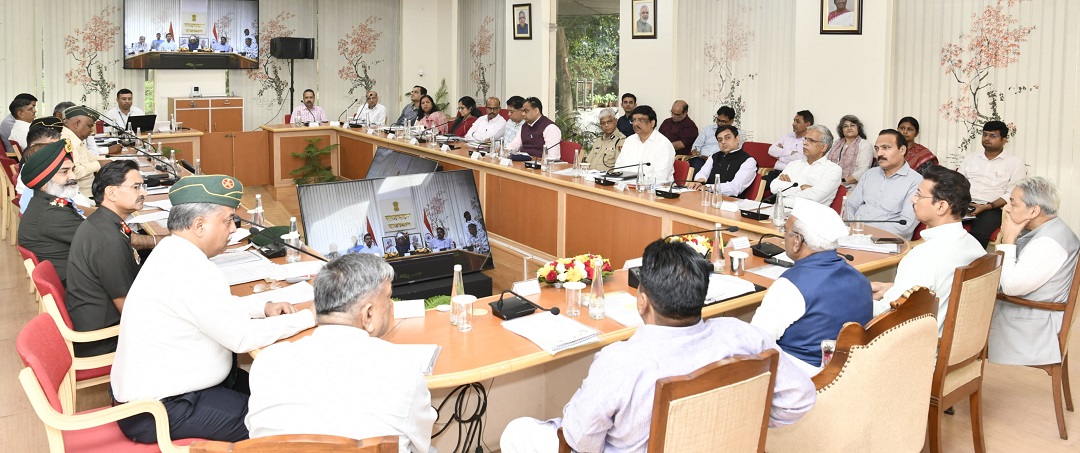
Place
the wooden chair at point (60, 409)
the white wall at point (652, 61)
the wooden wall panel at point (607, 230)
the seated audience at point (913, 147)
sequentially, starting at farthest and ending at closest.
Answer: the white wall at point (652, 61) → the seated audience at point (913, 147) → the wooden wall panel at point (607, 230) → the wooden chair at point (60, 409)

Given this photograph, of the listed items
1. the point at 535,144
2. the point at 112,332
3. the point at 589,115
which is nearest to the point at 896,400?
the point at 112,332

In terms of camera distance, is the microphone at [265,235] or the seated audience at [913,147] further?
the seated audience at [913,147]

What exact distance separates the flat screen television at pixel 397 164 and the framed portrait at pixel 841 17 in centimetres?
376

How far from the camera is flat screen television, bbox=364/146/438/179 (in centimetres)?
774

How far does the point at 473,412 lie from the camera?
Result: 10.3ft

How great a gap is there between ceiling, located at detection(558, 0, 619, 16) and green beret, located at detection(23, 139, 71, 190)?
7.70m

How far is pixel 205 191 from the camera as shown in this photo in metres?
2.76

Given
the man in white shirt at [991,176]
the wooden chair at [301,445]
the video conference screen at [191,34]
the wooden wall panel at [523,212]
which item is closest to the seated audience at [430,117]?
the video conference screen at [191,34]

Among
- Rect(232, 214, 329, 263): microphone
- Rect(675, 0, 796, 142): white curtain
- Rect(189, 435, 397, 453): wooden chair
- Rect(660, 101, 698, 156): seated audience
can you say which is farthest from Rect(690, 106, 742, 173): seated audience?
Rect(189, 435, 397, 453): wooden chair

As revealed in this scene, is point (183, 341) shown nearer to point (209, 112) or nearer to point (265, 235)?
point (265, 235)

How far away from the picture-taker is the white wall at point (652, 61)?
A: 31.5ft

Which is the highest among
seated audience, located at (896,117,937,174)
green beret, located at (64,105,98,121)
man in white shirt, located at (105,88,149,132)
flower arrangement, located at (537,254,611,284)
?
man in white shirt, located at (105,88,149,132)

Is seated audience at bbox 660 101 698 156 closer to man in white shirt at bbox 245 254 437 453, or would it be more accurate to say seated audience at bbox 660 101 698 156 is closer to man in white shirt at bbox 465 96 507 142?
man in white shirt at bbox 465 96 507 142

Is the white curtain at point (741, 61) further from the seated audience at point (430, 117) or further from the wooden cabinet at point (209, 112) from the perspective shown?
the wooden cabinet at point (209, 112)
